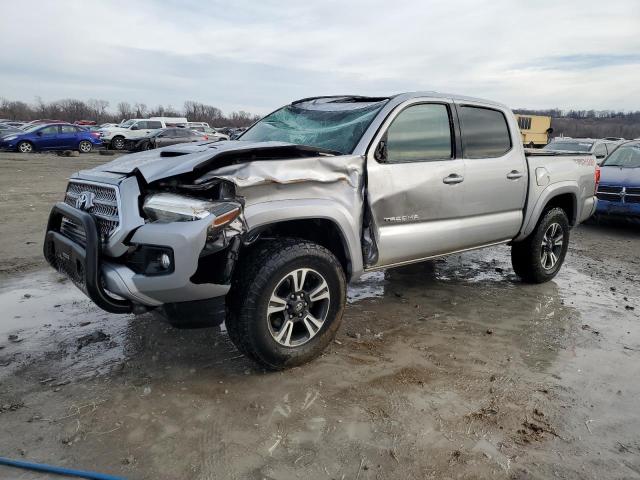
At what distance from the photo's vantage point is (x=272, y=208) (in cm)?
312

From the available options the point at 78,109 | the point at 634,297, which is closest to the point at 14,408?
the point at 634,297

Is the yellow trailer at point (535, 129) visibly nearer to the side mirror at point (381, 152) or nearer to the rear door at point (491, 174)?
the rear door at point (491, 174)

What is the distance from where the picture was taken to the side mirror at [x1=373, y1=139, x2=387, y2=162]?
3.75 metres

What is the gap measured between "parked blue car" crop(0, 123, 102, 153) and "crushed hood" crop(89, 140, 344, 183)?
75.3ft

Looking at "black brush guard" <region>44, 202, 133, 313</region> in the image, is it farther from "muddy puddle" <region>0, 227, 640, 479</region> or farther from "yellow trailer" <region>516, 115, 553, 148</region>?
"yellow trailer" <region>516, 115, 553, 148</region>

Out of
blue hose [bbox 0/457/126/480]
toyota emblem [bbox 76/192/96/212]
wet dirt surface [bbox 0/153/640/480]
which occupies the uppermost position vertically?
toyota emblem [bbox 76/192/96/212]

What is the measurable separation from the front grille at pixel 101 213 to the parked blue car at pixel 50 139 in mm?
22968

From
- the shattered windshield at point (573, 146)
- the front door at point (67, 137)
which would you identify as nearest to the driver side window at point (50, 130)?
the front door at point (67, 137)

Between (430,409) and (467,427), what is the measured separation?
247 millimetres

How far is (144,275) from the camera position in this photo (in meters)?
2.85

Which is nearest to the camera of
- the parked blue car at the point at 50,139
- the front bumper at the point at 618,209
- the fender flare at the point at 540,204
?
the fender flare at the point at 540,204

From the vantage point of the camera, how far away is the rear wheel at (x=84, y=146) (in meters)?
24.2

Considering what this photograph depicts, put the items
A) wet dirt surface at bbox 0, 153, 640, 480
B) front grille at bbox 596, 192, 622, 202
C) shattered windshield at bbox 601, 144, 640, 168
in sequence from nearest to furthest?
1. wet dirt surface at bbox 0, 153, 640, 480
2. front grille at bbox 596, 192, 622, 202
3. shattered windshield at bbox 601, 144, 640, 168

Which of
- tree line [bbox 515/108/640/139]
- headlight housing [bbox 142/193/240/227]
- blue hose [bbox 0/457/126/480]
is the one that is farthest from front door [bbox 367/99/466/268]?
tree line [bbox 515/108/640/139]
